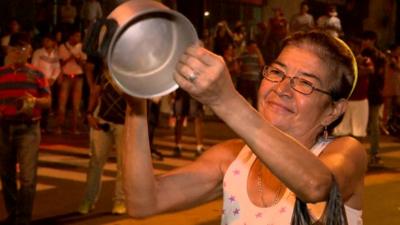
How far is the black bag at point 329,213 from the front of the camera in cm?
220

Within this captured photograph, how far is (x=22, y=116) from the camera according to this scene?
7078mm

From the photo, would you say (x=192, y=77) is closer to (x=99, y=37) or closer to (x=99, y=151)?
(x=99, y=37)

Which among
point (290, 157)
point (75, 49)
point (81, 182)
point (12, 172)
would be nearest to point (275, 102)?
point (290, 157)

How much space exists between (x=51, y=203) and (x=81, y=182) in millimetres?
1317

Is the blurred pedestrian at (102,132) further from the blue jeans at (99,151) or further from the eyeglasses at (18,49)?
the eyeglasses at (18,49)

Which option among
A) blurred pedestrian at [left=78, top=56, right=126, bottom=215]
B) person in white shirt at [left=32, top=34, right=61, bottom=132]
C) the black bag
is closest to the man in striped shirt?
blurred pedestrian at [left=78, top=56, right=126, bottom=215]

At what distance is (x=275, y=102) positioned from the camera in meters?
2.50

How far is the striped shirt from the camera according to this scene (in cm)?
707

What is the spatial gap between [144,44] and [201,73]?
0.92 ft

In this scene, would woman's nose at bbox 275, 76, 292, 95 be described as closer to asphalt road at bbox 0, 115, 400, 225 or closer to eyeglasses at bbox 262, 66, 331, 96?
eyeglasses at bbox 262, 66, 331, 96

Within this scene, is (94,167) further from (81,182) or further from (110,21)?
(110,21)

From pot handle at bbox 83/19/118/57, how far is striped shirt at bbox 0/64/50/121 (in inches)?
208

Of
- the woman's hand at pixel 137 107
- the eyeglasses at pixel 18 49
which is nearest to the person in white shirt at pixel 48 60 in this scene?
the eyeglasses at pixel 18 49

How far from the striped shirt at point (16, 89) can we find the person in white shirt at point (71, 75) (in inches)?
315
